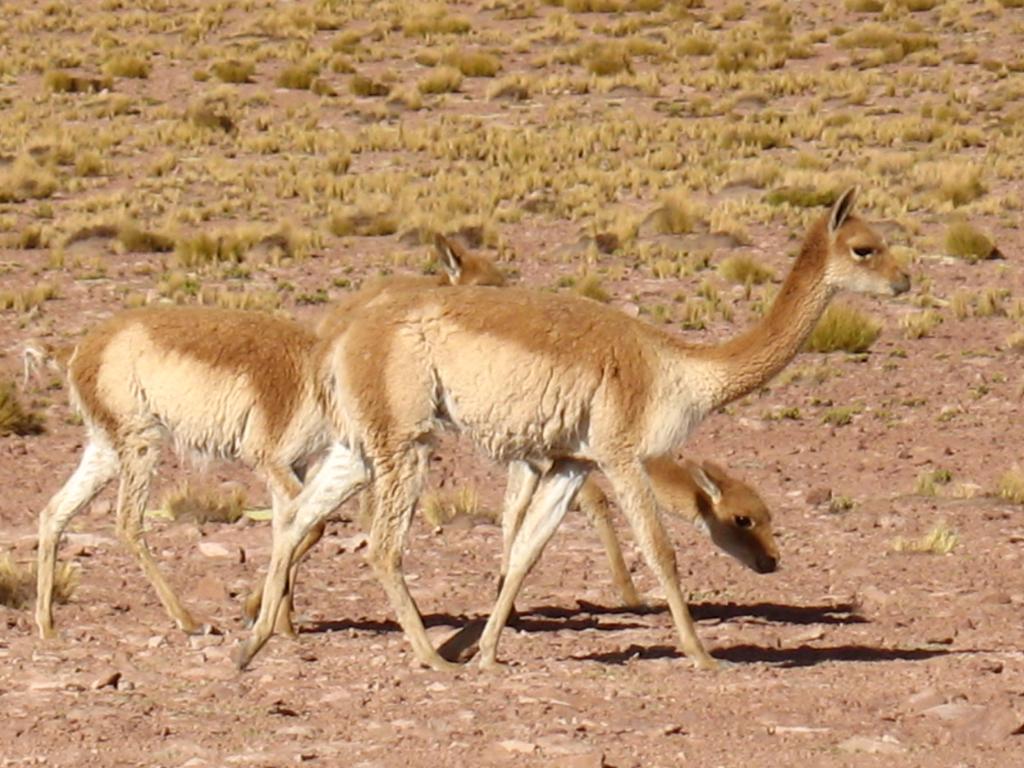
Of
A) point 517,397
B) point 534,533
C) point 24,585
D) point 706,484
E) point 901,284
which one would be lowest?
point 24,585

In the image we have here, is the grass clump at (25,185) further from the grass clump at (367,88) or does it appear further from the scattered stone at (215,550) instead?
the scattered stone at (215,550)

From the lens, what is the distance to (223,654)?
7.95 metres

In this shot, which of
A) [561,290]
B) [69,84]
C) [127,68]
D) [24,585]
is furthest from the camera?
[127,68]

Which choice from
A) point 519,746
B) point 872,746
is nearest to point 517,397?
point 519,746

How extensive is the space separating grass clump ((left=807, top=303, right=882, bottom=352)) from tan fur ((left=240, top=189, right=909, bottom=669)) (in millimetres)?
8953

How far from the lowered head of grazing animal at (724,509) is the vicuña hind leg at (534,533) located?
188 centimetres

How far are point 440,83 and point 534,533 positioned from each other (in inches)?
1014

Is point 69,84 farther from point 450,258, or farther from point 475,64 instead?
point 450,258

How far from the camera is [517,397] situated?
7707 millimetres

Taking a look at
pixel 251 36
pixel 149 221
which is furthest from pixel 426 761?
pixel 251 36

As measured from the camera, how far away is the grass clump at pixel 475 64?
3466 centimetres

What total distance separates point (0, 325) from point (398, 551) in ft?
33.6

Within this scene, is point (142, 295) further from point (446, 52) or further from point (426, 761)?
point (446, 52)

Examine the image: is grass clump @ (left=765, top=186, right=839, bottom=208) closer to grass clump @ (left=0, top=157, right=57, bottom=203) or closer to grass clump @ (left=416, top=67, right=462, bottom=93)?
grass clump @ (left=0, top=157, right=57, bottom=203)
